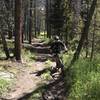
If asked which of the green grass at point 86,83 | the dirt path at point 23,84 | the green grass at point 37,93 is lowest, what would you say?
the dirt path at point 23,84

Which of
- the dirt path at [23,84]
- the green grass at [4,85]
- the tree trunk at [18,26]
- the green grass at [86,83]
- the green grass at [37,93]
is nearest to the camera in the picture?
the green grass at [86,83]

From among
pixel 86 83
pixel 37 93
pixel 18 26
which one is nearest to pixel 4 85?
pixel 37 93

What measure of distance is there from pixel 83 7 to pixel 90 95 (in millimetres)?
34497

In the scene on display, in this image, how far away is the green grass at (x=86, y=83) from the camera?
30.3 feet

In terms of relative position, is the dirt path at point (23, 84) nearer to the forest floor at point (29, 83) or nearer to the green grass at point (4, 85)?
the forest floor at point (29, 83)

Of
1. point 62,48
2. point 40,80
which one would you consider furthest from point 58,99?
point 62,48

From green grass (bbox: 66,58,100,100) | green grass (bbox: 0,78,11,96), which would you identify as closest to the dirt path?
green grass (bbox: 0,78,11,96)

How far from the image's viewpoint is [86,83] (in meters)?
10.4

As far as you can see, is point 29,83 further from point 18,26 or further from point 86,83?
point 18,26

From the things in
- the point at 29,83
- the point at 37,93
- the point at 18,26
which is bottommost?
the point at 29,83

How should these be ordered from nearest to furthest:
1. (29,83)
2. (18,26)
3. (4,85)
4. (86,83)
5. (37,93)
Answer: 1. (86,83)
2. (37,93)
3. (4,85)
4. (29,83)
5. (18,26)

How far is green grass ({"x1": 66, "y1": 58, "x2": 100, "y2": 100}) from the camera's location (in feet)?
30.3

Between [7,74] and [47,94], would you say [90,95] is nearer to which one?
[47,94]

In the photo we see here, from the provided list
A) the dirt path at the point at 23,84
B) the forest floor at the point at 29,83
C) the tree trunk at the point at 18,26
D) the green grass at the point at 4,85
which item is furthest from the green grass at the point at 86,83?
the tree trunk at the point at 18,26
